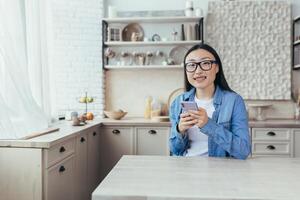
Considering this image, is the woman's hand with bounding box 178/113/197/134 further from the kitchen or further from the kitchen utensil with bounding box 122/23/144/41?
the kitchen utensil with bounding box 122/23/144/41

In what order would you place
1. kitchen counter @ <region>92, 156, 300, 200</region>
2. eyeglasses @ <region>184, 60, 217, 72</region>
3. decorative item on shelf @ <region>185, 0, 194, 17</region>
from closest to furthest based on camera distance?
kitchen counter @ <region>92, 156, 300, 200</region>
eyeglasses @ <region>184, 60, 217, 72</region>
decorative item on shelf @ <region>185, 0, 194, 17</region>

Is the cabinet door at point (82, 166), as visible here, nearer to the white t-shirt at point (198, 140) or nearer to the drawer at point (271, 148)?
the white t-shirt at point (198, 140)

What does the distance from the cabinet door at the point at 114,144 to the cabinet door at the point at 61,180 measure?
879 mm

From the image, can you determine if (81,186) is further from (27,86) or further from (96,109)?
(96,109)

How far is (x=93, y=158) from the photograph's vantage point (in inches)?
127

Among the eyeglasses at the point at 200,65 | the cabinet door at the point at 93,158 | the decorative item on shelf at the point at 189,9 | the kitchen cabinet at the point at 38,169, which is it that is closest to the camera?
the eyeglasses at the point at 200,65

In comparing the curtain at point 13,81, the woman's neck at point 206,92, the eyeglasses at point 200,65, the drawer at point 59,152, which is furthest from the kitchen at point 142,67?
the eyeglasses at point 200,65

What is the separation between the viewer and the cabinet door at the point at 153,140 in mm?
3381

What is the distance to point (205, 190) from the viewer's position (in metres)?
1.05

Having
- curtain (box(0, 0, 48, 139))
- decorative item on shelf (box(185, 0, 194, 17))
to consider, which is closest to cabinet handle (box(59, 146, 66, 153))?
curtain (box(0, 0, 48, 139))

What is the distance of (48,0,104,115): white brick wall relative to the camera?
3.81 metres

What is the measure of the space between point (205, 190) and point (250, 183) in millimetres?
199

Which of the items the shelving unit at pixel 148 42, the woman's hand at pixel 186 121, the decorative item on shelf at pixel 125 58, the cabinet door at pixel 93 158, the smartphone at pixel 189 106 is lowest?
the cabinet door at pixel 93 158

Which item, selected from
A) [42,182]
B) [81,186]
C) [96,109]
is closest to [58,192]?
[42,182]
